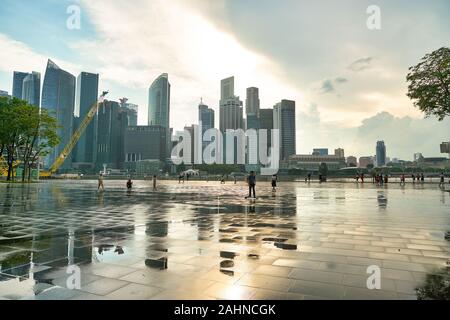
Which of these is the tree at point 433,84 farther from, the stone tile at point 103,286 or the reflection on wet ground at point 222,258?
the stone tile at point 103,286

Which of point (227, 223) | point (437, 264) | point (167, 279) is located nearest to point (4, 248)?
point (167, 279)

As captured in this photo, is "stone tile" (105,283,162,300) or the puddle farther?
the puddle

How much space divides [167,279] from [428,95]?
26.4 m

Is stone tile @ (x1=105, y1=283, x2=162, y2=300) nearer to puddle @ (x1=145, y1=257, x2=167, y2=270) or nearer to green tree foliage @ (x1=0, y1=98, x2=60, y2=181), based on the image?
puddle @ (x1=145, y1=257, x2=167, y2=270)

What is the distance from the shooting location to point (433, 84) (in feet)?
77.6

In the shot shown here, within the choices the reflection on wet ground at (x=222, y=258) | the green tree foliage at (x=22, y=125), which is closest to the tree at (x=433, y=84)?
the reflection on wet ground at (x=222, y=258)

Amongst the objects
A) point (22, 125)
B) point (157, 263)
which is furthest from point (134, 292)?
point (22, 125)

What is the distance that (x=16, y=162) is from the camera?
66.3 metres

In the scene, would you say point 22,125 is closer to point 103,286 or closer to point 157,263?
point 157,263

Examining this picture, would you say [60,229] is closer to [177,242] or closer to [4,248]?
[4,248]

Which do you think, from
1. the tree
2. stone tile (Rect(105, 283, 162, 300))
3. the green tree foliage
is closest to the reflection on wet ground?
stone tile (Rect(105, 283, 162, 300))

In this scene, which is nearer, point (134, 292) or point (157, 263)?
point (134, 292)

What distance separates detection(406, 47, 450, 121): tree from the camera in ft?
75.9
